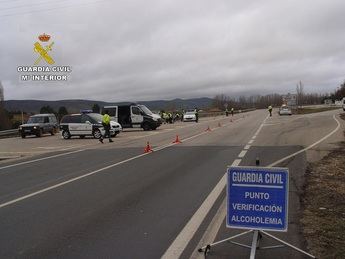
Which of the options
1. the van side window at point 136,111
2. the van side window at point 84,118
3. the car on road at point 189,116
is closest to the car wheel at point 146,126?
the van side window at point 136,111

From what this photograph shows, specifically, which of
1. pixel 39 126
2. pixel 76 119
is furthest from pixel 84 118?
pixel 39 126

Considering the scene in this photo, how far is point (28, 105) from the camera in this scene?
274 ft

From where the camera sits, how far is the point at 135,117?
42.9m

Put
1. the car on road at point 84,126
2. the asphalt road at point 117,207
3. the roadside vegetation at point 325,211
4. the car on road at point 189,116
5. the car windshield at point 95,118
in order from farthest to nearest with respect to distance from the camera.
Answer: the car on road at point 189,116, the car windshield at point 95,118, the car on road at point 84,126, the asphalt road at point 117,207, the roadside vegetation at point 325,211

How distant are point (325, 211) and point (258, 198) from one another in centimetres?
268

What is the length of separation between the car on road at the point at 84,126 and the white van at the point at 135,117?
22.9 ft

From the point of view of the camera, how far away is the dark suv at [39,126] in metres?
41.2

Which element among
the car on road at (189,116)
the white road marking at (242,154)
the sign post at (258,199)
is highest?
the sign post at (258,199)

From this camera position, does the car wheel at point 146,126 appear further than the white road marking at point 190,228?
Yes

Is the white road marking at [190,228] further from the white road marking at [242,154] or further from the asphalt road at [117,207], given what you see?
the white road marking at [242,154]

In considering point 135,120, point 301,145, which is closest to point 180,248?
point 301,145

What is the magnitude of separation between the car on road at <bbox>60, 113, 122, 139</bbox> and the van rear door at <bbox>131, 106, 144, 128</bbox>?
292 inches

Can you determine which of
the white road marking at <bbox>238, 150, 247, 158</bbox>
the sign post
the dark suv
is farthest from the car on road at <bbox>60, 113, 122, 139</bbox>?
the sign post

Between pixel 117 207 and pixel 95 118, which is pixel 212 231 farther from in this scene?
pixel 95 118
